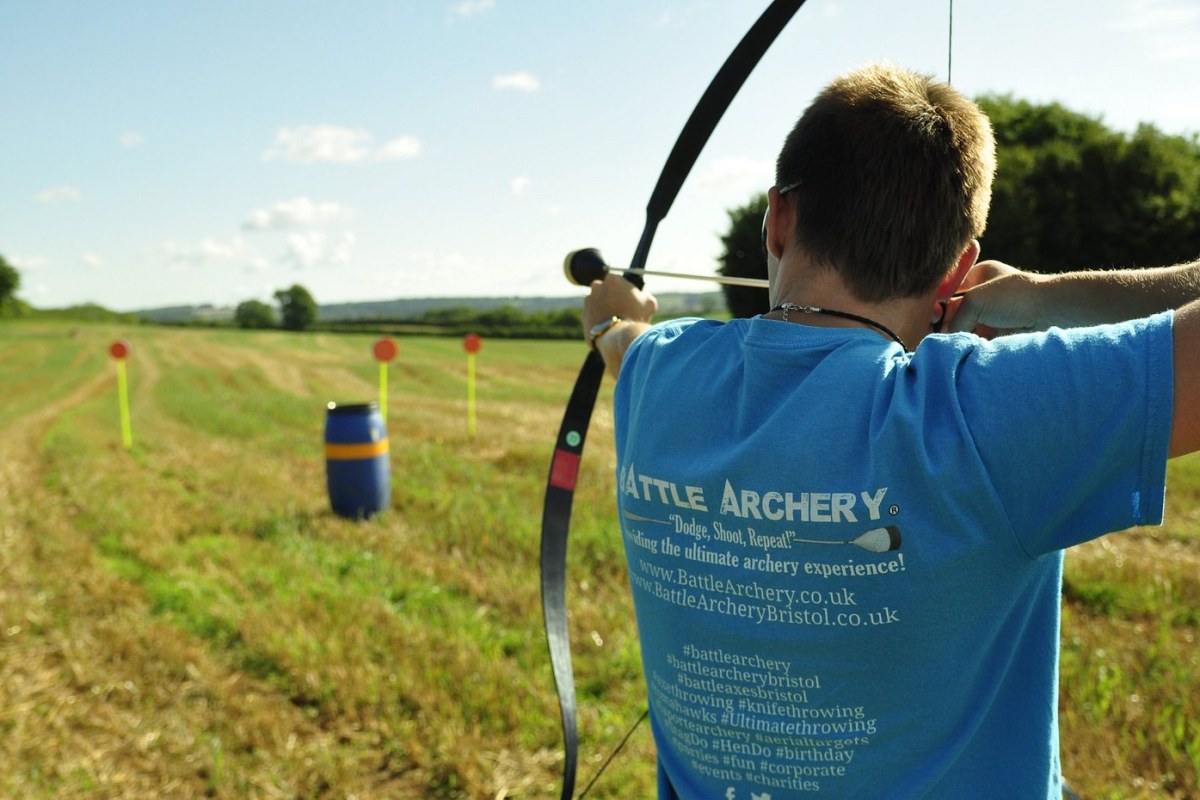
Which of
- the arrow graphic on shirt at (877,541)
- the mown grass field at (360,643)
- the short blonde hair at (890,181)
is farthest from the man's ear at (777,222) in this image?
the mown grass field at (360,643)

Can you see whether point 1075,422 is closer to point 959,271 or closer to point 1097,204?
point 959,271

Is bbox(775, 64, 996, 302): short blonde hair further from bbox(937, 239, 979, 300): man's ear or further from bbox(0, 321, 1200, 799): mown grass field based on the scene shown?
bbox(0, 321, 1200, 799): mown grass field

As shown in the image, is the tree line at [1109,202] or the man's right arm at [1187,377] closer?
the man's right arm at [1187,377]

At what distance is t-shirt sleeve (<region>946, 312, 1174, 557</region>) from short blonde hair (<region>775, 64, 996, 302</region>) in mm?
236

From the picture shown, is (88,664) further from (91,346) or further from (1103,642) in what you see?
(91,346)

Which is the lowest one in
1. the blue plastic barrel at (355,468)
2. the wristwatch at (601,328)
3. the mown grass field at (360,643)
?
the mown grass field at (360,643)

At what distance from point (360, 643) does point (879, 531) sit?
4114 mm

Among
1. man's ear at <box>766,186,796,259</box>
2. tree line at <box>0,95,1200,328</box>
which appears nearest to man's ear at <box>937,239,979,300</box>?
man's ear at <box>766,186,796,259</box>

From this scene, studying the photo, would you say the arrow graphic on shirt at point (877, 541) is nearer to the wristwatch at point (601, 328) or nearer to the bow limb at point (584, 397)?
the wristwatch at point (601, 328)

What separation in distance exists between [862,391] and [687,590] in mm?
410

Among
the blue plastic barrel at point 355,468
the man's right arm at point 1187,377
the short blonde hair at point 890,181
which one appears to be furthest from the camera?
the blue plastic barrel at point 355,468

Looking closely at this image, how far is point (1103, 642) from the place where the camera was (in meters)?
4.48

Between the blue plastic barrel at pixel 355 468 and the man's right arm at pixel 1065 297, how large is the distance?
6.88 metres

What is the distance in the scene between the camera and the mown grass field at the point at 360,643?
3.72 metres
